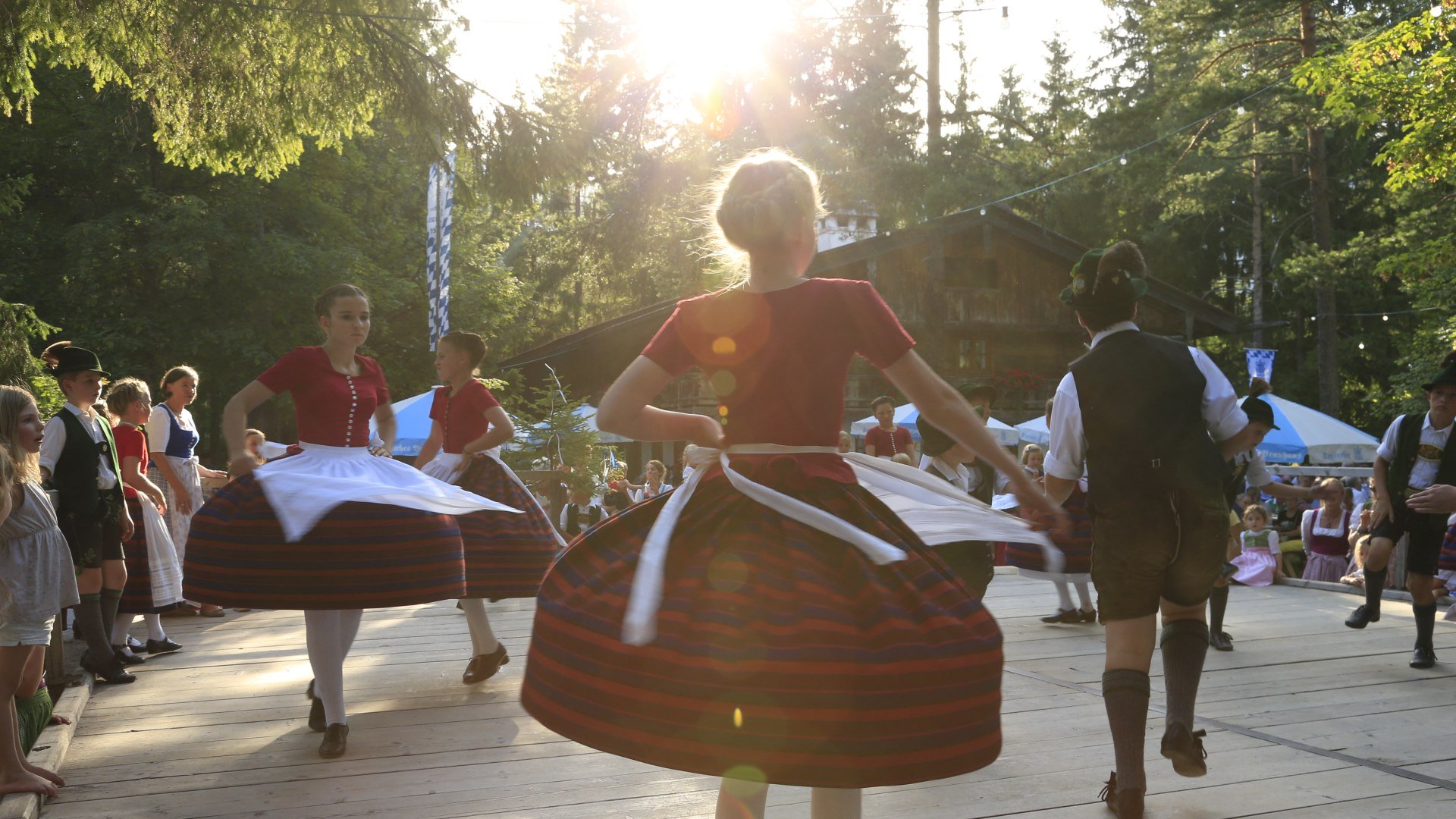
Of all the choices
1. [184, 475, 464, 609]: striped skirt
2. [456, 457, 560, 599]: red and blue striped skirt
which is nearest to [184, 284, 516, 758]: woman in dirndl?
[184, 475, 464, 609]: striped skirt

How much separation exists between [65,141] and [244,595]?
24324mm

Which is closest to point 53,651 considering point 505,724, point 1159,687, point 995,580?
point 505,724

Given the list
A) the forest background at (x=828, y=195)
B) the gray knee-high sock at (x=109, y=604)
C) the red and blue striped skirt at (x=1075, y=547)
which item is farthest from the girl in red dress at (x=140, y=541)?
the forest background at (x=828, y=195)

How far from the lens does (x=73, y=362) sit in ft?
19.1

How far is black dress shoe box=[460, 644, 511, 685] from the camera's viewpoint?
6.03 metres

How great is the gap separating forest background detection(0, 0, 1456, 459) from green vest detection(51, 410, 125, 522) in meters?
10.8

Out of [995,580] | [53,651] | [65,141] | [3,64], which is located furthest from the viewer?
[65,141]

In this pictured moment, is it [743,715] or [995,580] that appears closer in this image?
[743,715]

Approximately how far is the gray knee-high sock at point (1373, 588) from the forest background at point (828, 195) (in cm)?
1244

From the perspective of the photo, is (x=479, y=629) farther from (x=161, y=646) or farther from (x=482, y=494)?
(x=161, y=646)

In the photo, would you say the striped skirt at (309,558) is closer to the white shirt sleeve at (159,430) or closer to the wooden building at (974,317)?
the white shirt sleeve at (159,430)

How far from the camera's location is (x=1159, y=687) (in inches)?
225

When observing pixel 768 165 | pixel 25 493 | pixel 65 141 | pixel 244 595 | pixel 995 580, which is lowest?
pixel 995 580

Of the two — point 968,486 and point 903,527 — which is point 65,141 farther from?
point 903,527
